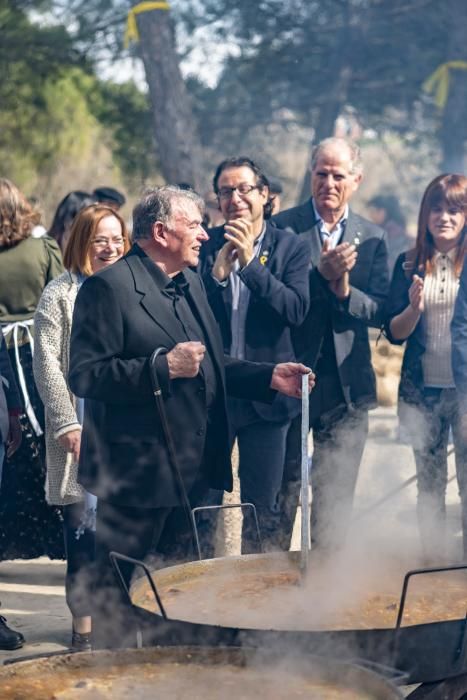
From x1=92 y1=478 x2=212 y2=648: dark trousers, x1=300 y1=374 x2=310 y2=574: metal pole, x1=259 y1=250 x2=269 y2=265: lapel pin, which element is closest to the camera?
x1=300 y1=374 x2=310 y2=574: metal pole

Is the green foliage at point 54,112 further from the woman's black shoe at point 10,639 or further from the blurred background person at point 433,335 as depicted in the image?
the woman's black shoe at point 10,639

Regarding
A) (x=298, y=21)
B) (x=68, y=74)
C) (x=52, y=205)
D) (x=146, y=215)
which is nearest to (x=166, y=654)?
(x=146, y=215)

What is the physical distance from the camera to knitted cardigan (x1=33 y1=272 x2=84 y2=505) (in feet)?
15.9

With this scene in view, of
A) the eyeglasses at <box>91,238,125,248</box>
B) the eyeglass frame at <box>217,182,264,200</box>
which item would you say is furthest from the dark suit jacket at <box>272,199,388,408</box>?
the eyeglasses at <box>91,238,125,248</box>

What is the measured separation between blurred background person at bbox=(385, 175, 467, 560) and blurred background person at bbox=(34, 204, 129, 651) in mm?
1501

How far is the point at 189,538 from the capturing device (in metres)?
4.37

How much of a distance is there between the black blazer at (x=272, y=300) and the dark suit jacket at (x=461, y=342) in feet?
2.72

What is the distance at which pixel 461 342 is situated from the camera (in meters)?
5.41

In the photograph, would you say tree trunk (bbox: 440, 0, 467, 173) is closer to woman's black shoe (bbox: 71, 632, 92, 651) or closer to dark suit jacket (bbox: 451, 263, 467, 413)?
dark suit jacket (bbox: 451, 263, 467, 413)

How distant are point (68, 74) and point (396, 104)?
6284 mm

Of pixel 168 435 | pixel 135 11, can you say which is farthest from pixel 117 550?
pixel 135 11

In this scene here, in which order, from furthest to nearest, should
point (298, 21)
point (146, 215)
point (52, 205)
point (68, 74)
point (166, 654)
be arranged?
point (52, 205) → point (298, 21) → point (68, 74) → point (146, 215) → point (166, 654)

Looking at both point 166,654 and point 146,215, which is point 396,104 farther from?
point 166,654

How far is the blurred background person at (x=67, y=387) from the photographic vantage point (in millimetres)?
4848
